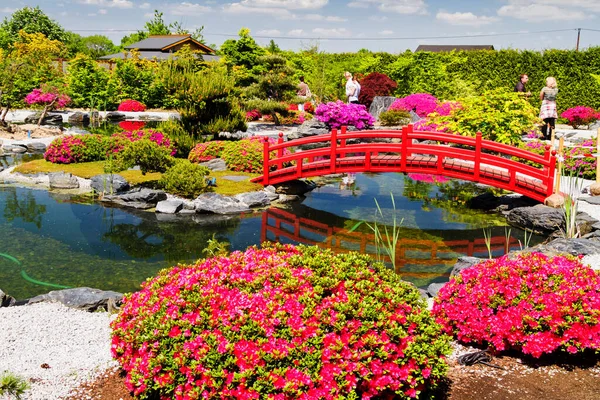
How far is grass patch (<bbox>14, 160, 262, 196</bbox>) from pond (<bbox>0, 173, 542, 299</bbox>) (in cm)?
116

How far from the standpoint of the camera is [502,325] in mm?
5152

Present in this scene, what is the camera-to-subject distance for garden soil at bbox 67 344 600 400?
15.0 feet

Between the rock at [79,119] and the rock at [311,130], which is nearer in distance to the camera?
the rock at [311,130]

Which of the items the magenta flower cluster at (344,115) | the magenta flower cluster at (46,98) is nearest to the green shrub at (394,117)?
the magenta flower cluster at (344,115)

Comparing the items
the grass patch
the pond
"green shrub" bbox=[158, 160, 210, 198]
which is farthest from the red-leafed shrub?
"green shrub" bbox=[158, 160, 210, 198]

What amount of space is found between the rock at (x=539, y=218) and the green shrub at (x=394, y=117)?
12186 mm

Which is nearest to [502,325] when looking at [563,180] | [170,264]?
[170,264]

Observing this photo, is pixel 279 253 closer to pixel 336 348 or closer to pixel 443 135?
pixel 336 348

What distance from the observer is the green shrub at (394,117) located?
78.0ft

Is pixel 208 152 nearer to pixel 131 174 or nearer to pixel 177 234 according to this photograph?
pixel 131 174

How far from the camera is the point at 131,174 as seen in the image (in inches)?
589

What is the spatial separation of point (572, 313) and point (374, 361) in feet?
7.05

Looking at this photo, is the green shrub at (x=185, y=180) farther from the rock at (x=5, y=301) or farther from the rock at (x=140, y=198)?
the rock at (x=5, y=301)

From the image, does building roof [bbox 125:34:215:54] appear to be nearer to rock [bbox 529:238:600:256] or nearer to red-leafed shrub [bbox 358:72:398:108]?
red-leafed shrub [bbox 358:72:398:108]
